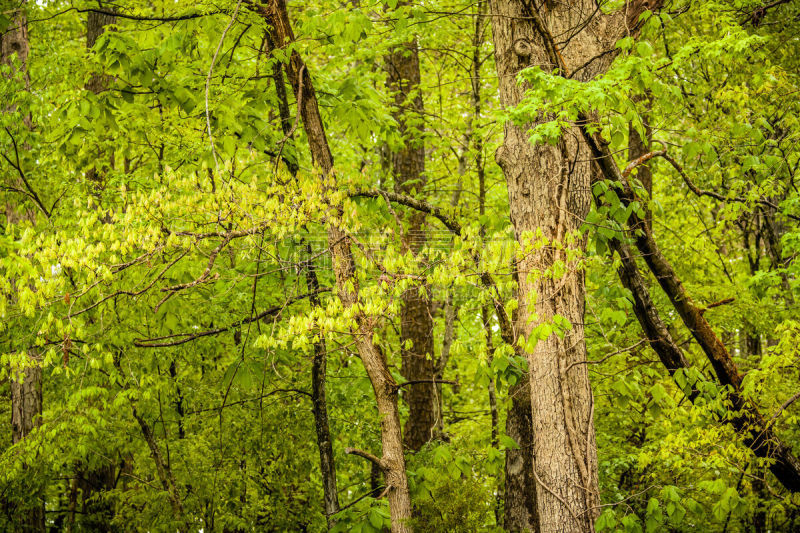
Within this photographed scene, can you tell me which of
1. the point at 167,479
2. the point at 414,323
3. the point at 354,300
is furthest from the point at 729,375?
the point at 167,479

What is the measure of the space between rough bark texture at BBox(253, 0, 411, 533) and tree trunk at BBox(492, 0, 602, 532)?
1431 mm

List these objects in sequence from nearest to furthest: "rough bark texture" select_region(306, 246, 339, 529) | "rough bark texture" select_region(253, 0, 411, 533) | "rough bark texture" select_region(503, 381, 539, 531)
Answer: "rough bark texture" select_region(253, 0, 411, 533), "rough bark texture" select_region(306, 246, 339, 529), "rough bark texture" select_region(503, 381, 539, 531)

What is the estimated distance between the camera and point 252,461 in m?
9.09

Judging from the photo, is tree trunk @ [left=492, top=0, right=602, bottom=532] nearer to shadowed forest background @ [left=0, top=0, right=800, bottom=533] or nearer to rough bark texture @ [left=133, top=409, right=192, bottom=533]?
shadowed forest background @ [left=0, top=0, right=800, bottom=533]

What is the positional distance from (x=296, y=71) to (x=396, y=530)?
15.0 ft

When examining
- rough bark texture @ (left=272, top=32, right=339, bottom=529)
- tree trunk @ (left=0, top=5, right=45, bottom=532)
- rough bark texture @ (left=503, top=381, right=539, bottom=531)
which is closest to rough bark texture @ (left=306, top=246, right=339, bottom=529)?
rough bark texture @ (left=272, top=32, right=339, bottom=529)

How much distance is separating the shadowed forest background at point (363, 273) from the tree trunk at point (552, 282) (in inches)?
1.0

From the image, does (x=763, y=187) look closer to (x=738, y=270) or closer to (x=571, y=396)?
(x=571, y=396)

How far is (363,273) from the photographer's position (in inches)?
194

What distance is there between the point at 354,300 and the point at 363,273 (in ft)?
3.20

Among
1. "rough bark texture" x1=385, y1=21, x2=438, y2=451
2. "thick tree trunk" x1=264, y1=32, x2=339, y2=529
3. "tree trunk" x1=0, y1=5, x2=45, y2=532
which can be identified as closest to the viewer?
"thick tree trunk" x1=264, y1=32, x2=339, y2=529

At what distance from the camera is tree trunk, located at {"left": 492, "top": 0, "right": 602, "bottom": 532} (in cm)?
504

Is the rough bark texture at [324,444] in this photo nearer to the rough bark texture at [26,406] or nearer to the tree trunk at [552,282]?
the tree trunk at [552,282]

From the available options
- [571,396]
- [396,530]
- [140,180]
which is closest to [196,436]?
[140,180]
